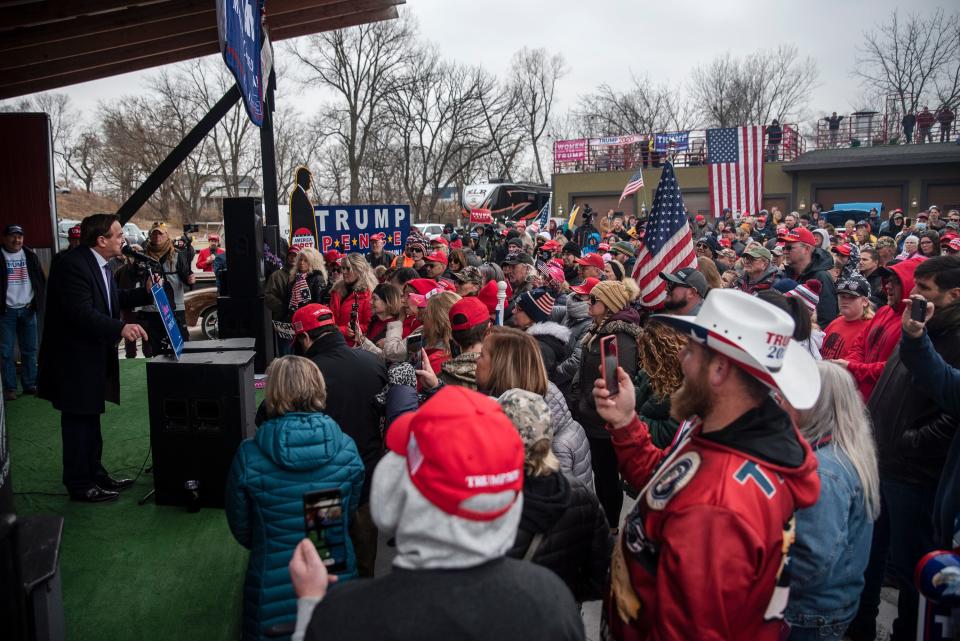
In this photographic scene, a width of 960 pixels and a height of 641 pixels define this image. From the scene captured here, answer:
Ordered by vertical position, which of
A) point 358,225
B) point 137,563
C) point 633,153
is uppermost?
point 633,153

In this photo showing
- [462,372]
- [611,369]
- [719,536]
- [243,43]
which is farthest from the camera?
[243,43]

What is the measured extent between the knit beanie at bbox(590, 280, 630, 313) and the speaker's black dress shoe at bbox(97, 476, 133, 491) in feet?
13.2

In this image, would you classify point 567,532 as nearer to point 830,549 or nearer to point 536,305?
point 830,549

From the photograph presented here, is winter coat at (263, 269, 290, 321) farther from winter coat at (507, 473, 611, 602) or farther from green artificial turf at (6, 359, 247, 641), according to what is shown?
winter coat at (507, 473, 611, 602)

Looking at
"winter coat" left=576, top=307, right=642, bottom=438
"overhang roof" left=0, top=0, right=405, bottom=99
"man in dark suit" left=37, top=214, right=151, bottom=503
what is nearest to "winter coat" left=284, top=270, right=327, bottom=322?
"overhang roof" left=0, top=0, right=405, bottom=99

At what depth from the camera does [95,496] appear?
5285mm

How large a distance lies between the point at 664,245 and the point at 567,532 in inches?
196

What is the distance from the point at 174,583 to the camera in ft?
Result: 14.2

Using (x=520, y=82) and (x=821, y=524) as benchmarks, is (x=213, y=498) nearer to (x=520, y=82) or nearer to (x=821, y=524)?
(x=821, y=524)

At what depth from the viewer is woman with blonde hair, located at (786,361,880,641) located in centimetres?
236

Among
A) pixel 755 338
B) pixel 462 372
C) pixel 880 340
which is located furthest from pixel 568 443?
pixel 880 340

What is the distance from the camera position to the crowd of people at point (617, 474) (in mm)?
1580

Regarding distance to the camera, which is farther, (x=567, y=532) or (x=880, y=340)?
(x=880, y=340)

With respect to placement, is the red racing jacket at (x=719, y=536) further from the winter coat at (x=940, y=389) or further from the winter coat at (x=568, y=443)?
the winter coat at (x=940, y=389)
